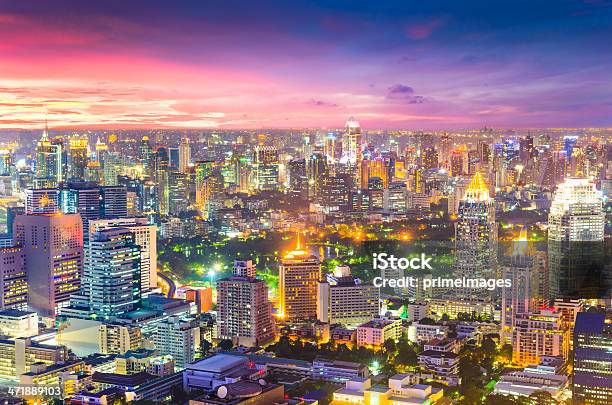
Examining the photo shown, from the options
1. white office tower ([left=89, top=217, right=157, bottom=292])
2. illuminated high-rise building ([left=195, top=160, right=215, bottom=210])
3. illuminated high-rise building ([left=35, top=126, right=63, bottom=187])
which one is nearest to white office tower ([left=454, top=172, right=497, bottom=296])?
white office tower ([left=89, top=217, right=157, bottom=292])

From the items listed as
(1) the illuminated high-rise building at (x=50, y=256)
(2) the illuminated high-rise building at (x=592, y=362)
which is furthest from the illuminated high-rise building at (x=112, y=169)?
(2) the illuminated high-rise building at (x=592, y=362)

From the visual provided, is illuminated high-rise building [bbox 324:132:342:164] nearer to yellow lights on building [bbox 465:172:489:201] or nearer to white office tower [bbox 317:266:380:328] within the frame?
yellow lights on building [bbox 465:172:489:201]

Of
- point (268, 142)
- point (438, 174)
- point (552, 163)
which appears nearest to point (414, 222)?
point (438, 174)

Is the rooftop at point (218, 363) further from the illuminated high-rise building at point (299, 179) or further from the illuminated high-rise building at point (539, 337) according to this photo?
the illuminated high-rise building at point (299, 179)

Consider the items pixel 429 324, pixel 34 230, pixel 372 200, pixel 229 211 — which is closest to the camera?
pixel 429 324

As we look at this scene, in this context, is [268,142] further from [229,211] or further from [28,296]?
[28,296]

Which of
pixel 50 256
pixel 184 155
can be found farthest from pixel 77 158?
pixel 50 256
